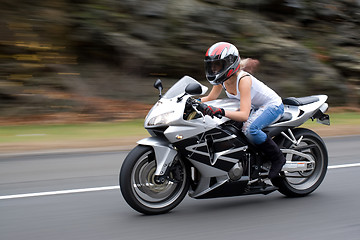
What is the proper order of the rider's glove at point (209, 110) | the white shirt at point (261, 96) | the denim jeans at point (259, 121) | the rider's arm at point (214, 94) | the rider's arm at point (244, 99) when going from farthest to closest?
the rider's arm at point (214, 94)
the white shirt at point (261, 96)
the denim jeans at point (259, 121)
the rider's arm at point (244, 99)
the rider's glove at point (209, 110)

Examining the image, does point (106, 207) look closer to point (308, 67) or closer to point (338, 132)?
point (338, 132)

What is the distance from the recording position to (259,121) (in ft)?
16.6

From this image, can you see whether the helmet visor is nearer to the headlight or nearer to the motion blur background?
the headlight

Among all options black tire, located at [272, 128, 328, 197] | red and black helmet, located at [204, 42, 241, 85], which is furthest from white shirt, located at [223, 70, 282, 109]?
black tire, located at [272, 128, 328, 197]

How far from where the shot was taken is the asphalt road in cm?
436

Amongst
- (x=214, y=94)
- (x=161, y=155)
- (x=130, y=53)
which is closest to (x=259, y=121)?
(x=214, y=94)

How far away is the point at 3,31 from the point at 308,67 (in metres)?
9.42

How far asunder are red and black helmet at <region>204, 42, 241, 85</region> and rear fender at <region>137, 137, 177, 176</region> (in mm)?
798

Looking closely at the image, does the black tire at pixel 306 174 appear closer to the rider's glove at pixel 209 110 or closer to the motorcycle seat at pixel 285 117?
the motorcycle seat at pixel 285 117

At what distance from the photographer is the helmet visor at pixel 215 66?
481 cm

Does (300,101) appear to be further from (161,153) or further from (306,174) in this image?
(161,153)

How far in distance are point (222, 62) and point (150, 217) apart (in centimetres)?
166

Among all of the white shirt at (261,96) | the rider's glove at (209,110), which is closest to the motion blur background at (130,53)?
the white shirt at (261,96)

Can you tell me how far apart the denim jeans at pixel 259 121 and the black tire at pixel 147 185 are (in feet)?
2.43
